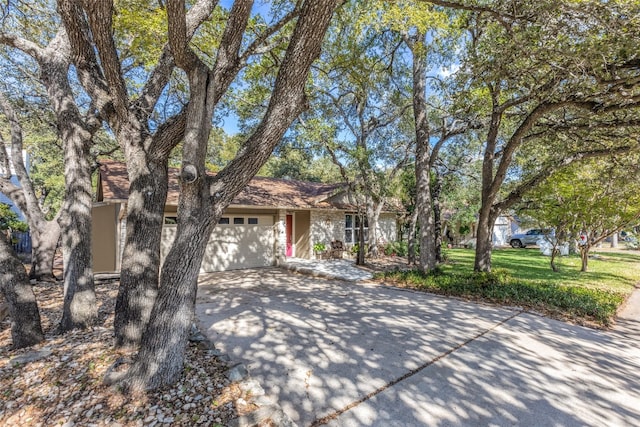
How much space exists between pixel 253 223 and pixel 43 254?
6513 millimetres

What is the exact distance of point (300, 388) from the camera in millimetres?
3236

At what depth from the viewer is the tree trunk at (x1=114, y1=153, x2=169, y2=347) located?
379 cm

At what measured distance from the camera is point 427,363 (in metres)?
3.81

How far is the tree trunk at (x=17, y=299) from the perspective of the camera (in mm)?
3854

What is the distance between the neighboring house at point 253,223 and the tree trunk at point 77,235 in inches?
131

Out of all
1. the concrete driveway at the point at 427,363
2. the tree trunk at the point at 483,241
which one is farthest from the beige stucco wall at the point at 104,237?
the tree trunk at the point at 483,241

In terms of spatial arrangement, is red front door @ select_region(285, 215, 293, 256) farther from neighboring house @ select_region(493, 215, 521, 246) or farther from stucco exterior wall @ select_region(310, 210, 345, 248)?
neighboring house @ select_region(493, 215, 521, 246)

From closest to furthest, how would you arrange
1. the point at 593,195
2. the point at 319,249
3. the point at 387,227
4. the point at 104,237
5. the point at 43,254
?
1. the point at 43,254
2. the point at 593,195
3. the point at 104,237
4. the point at 319,249
5. the point at 387,227

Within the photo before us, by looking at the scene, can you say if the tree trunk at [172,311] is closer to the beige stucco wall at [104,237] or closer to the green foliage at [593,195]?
the beige stucco wall at [104,237]

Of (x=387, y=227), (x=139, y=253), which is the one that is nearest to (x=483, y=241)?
(x=139, y=253)

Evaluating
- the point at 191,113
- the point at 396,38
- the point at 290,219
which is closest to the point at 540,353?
the point at 191,113

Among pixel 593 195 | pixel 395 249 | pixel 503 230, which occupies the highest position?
pixel 593 195

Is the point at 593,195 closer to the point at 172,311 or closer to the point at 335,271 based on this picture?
the point at 335,271

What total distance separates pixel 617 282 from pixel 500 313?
614cm
